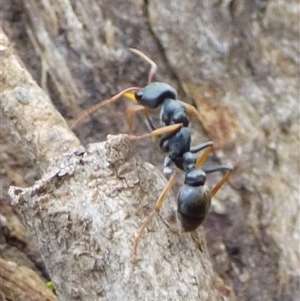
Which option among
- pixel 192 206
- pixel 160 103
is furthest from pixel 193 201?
pixel 160 103

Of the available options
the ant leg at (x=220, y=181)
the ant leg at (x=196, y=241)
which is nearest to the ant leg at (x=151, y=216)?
the ant leg at (x=196, y=241)

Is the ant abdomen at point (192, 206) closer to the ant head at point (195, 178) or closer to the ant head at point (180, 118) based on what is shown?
the ant head at point (195, 178)

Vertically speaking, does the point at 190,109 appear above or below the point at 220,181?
above

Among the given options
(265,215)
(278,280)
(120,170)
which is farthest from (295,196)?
(120,170)

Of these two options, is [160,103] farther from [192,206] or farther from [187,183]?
[192,206]

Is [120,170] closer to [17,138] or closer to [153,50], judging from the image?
[17,138]
